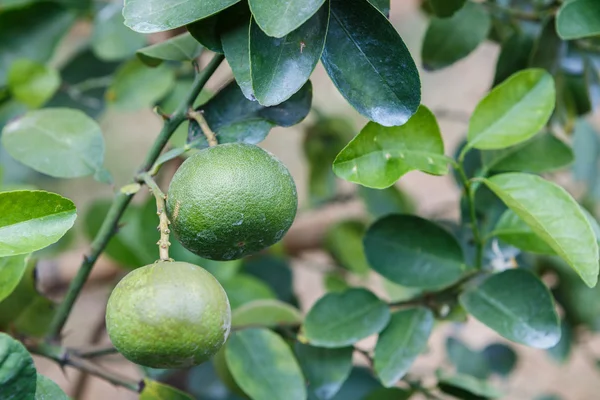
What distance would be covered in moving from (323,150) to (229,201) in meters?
0.80

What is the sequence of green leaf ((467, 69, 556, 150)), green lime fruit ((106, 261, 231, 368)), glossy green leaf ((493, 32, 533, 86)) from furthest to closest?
glossy green leaf ((493, 32, 533, 86)), green leaf ((467, 69, 556, 150)), green lime fruit ((106, 261, 231, 368))

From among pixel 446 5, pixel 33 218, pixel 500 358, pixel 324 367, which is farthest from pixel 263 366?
pixel 500 358

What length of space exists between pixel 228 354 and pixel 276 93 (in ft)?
1.08

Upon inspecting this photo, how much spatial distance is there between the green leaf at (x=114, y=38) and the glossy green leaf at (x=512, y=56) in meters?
0.53

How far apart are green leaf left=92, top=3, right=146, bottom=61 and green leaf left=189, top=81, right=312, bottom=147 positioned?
1.44ft

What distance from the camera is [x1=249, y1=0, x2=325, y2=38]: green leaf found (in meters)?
0.47

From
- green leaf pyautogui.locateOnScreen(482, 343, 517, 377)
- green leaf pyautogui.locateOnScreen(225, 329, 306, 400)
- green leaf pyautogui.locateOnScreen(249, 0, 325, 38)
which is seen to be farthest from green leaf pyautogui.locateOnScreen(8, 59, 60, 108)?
green leaf pyautogui.locateOnScreen(482, 343, 517, 377)

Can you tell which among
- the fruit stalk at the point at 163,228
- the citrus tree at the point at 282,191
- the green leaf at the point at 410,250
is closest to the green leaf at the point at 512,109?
the citrus tree at the point at 282,191

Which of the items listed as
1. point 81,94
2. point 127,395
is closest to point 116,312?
point 81,94

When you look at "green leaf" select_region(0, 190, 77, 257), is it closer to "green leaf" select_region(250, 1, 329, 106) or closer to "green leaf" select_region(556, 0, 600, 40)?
"green leaf" select_region(250, 1, 329, 106)

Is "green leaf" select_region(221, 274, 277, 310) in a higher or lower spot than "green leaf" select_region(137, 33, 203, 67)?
lower

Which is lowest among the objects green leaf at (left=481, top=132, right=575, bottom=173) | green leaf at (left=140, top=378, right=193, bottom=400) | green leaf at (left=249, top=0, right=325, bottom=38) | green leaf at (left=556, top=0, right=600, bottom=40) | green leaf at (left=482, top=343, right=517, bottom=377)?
green leaf at (left=482, top=343, right=517, bottom=377)

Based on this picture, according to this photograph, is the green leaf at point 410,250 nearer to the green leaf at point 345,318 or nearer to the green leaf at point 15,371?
the green leaf at point 345,318

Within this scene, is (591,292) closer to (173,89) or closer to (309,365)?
→ (309,365)
